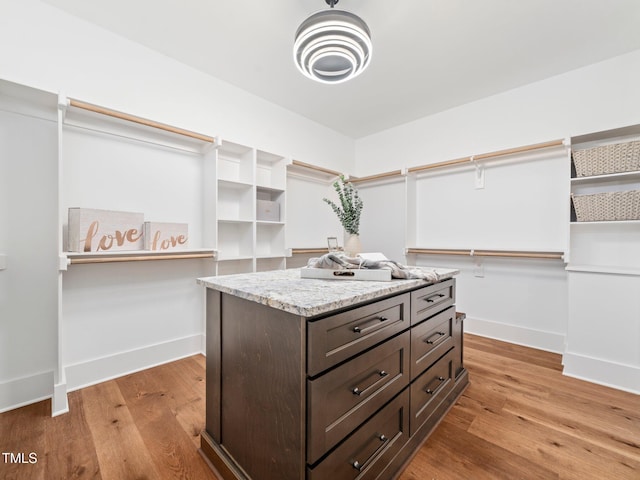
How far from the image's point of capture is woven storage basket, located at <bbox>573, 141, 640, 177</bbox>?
217cm

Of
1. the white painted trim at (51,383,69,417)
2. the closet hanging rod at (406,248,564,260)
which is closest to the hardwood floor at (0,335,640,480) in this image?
the white painted trim at (51,383,69,417)

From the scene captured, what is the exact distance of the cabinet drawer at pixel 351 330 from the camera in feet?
3.03

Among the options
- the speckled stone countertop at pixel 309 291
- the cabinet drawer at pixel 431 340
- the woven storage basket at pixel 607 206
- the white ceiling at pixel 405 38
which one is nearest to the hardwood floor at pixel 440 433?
the cabinet drawer at pixel 431 340

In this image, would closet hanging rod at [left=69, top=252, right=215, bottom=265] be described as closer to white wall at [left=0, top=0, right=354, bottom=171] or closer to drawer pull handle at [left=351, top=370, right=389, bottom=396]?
white wall at [left=0, top=0, right=354, bottom=171]

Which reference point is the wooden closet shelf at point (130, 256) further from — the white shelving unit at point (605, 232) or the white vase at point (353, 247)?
the white shelving unit at point (605, 232)

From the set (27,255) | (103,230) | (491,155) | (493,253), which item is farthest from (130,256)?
(491,155)

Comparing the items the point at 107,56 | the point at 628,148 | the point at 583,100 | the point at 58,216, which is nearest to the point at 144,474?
the point at 58,216

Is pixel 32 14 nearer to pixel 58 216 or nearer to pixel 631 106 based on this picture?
pixel 58 216

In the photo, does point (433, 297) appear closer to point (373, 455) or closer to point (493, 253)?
point (373, 455)

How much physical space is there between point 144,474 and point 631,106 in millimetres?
4227

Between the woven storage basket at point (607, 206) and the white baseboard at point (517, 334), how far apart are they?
1.19m

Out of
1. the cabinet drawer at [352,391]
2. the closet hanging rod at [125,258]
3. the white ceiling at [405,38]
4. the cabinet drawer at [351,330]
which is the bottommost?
the cabinet drawer at [352,391]

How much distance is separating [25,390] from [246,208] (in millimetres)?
2081

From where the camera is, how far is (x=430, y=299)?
159cm
